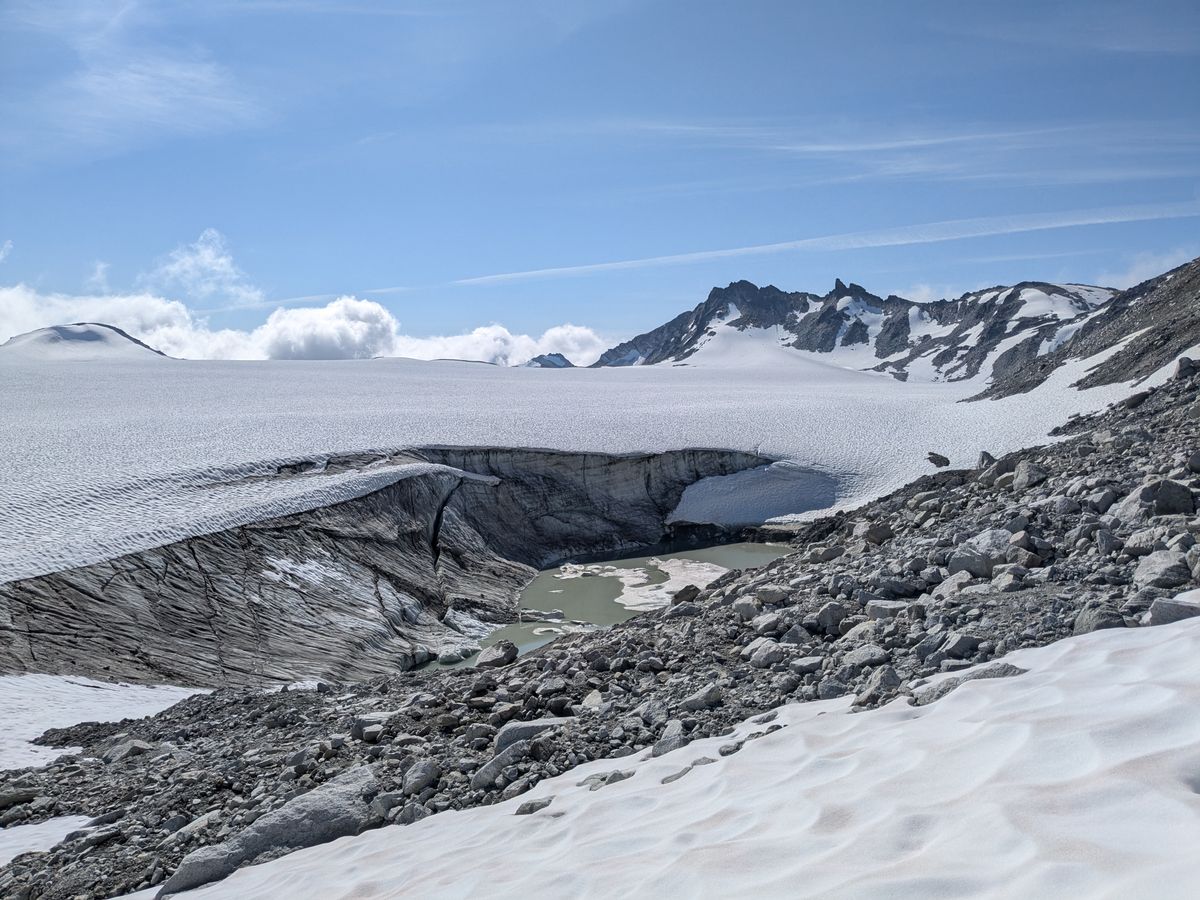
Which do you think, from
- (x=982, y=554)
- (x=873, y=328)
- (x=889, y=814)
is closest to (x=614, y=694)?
(x=982, y=554)

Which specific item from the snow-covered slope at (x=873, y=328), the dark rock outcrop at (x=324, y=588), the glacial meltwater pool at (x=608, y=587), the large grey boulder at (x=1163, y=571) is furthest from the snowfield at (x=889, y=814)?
the snow-covered slope at (x=873, y=328)

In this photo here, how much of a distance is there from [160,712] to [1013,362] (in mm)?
102349

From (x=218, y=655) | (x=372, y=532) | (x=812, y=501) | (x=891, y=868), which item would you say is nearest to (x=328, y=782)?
(x=891, y=868)

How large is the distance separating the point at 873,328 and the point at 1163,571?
150 m

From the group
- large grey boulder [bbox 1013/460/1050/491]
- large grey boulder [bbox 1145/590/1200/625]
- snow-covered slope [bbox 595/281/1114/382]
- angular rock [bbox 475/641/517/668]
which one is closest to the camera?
large grey boulder [bbox 1145/590/1200/625]

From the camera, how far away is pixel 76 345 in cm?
7862

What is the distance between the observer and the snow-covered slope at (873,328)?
113m

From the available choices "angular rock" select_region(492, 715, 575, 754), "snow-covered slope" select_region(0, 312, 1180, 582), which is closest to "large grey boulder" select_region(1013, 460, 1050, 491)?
"angular rock" select_region(492, 715, 575, 754)

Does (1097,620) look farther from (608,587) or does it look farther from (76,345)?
(76,345)

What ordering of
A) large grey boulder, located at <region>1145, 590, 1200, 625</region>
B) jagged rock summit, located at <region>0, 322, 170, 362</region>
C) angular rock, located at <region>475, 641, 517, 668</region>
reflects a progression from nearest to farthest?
1. large grey boulder, located at <region>1145, 590, 1200, 625</region>
2. angular rock, located at <region>475, 641, 517, 668</region>
3. jagged rock summit, located at <region>0, 322, 170, 362</region>

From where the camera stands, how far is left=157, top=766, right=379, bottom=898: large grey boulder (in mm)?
Answer: 5941

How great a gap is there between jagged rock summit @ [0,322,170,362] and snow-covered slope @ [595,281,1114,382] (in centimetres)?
7972

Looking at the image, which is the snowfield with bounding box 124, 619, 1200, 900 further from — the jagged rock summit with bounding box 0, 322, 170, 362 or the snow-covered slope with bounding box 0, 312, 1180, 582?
the jagged rock summit with bounding box 0, 322, 170, 362

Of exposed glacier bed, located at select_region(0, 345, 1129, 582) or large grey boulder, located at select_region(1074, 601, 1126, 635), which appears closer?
large grey boulder, located at select_region(1074, 601, 1126, 635)
